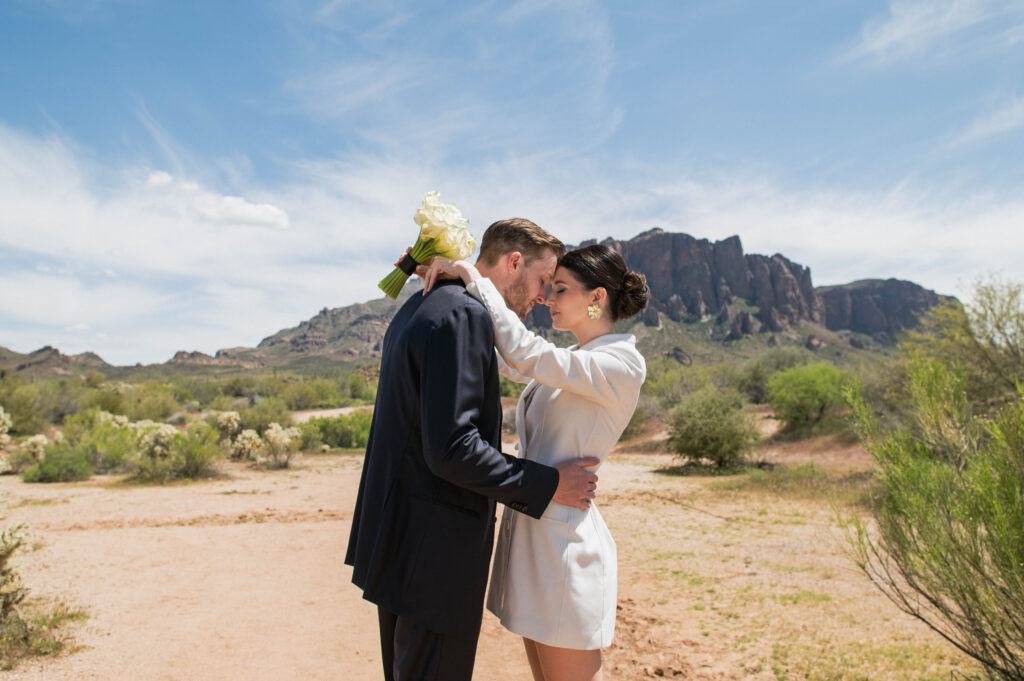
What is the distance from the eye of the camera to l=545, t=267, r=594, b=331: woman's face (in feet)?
7.85

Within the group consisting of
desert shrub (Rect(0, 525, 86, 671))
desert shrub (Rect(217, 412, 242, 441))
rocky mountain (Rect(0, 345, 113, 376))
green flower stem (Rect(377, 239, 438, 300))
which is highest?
rocky mountain (Rect(0, 345, 113, 376))

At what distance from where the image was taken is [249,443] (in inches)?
738

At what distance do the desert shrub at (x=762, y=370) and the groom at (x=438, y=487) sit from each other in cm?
3927

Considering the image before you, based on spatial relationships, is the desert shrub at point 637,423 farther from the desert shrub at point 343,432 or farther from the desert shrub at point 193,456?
the desert shrub at point 193,456

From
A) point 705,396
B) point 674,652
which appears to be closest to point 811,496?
point 705,396

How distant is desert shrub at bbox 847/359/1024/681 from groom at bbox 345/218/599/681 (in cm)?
264

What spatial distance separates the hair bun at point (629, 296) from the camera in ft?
8.13

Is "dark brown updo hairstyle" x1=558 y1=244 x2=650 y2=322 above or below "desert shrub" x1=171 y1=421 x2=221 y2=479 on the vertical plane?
above

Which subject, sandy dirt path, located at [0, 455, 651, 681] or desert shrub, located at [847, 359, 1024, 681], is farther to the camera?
sandy dirt path, located at [0, 455, 651, 681]

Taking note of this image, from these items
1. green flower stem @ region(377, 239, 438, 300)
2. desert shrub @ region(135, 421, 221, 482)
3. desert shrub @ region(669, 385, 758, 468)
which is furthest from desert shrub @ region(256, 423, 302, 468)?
green flower stem @ region(377, 239, 438, 300)

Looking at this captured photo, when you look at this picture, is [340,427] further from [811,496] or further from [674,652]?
[674,652]

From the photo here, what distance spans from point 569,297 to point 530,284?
0.67 feet

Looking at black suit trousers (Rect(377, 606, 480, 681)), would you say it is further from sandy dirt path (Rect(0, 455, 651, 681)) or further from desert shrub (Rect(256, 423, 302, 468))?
desert shrub (Rect(256, 423, 302, 468))

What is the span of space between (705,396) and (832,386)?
421 inches
